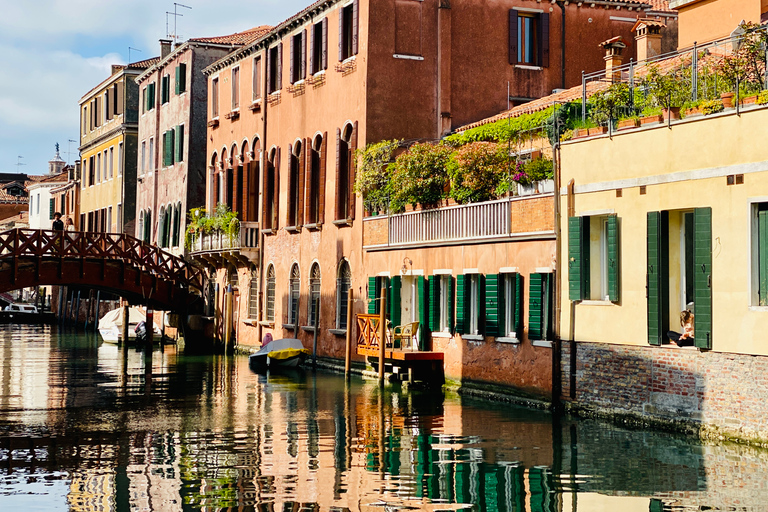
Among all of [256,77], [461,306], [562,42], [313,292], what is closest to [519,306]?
[461,306]

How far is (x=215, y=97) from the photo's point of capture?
37094 mm

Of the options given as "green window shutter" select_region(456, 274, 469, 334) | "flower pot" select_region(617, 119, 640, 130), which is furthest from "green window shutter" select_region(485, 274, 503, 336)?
"flower pot" select_region(617, 119, 640, 130)

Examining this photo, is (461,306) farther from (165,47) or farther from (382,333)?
(165,47)

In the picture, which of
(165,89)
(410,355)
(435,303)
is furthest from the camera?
(165,89)

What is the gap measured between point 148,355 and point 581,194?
1917 centimetres

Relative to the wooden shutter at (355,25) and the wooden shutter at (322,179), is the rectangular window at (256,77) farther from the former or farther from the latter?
the wooden shutter at (355,25)

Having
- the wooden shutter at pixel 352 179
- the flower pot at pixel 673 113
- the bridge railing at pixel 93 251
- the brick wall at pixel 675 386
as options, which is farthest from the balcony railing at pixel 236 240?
the flower pot at pixel 673 113

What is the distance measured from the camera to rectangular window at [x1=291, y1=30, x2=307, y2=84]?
2977 cm

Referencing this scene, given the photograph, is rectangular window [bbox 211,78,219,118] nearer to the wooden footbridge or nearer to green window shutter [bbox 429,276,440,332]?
the wooden footbridge

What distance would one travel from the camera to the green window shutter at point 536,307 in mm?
18609

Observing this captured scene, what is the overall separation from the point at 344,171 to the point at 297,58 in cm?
467

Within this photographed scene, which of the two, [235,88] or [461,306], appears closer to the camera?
[461,306]

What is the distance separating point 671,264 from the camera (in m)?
15.9

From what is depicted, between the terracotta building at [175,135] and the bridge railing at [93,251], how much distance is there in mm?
2205
